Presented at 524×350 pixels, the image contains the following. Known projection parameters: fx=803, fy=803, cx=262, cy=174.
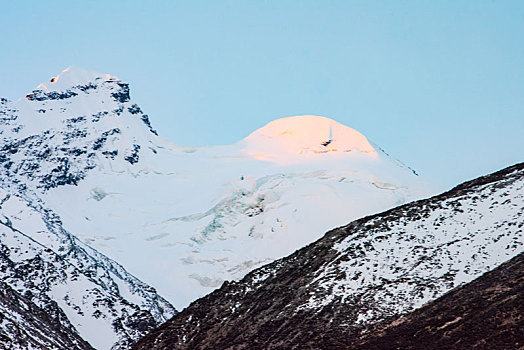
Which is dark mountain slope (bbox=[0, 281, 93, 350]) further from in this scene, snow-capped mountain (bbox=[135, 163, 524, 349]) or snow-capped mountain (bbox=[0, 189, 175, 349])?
snow-capped mountain (bbox=[135, 163, 524, 349])

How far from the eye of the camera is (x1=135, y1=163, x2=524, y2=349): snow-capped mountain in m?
50.1

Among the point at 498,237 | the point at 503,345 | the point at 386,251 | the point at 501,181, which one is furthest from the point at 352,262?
the point at 503,345

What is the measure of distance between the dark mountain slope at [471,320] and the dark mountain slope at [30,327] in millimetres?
67983

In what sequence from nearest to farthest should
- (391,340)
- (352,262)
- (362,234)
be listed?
(391,340)
(352,262)
(362,234)

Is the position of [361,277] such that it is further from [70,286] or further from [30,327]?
[70,286]

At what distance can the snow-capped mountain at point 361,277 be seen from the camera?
5006cm

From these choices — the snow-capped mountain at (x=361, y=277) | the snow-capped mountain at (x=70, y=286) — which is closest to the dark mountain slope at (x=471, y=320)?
the snow-capped mountain at (x=361, y=277)

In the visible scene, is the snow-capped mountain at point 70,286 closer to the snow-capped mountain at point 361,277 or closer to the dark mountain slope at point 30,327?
the dark mountain slope at point 30,327

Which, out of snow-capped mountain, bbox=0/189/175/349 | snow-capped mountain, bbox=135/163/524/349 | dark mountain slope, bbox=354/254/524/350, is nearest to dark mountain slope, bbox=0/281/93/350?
snow-capped mountain, bbox=0/189/175/349

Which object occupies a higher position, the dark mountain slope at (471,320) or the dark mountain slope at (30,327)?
the dark mountain slope at (30,327)

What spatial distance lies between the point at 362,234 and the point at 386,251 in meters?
4.91

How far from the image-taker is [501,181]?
6569 cm

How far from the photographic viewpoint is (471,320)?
39688mm

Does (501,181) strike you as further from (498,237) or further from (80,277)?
(80,277)
